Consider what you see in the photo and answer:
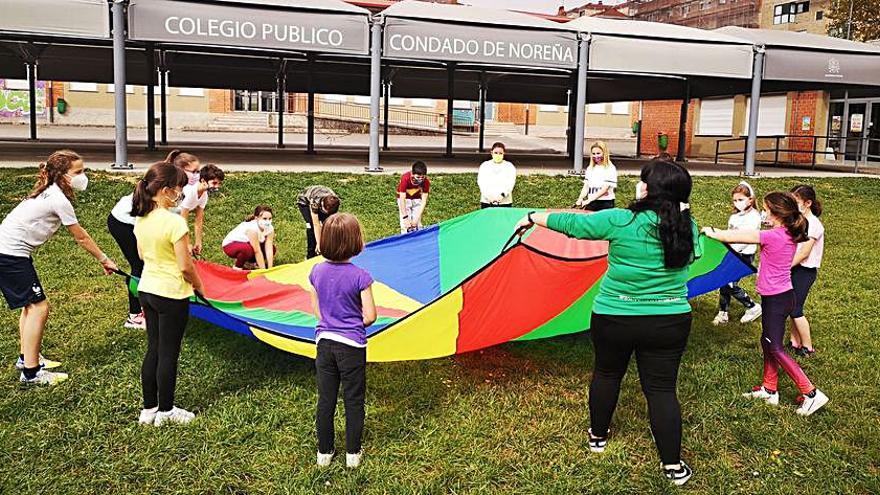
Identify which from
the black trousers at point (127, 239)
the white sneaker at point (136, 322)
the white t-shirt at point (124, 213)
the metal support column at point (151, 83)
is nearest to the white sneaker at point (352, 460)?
the black trousers at point (127, 239)

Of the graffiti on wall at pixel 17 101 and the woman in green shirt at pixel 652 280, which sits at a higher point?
the graffiti on wall at pixel 17 101

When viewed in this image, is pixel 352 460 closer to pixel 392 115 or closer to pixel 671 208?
pixel 671 208

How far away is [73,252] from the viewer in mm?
8273

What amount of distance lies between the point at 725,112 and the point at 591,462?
75.6 ft

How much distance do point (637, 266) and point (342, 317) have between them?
1360mm

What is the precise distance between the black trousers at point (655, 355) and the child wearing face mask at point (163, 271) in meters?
2.10

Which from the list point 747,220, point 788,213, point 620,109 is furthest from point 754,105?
point 620,109

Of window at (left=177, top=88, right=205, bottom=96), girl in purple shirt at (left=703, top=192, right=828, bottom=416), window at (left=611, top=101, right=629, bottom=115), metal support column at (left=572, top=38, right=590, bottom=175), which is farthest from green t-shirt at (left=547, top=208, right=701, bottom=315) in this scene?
window at (left=611, top=101, right=629, bottom=115)

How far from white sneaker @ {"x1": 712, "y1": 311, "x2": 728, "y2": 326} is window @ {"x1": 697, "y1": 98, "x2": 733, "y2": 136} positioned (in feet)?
64.1

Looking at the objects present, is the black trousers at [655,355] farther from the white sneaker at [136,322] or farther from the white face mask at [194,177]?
the white sneaker at [136,322]

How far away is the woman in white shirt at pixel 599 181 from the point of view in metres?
7.83

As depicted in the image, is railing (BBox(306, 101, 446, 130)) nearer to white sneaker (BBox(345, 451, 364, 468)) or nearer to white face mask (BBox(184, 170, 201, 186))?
white face mask (BBox(184, 170, 201, 186))

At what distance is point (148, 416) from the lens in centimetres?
402

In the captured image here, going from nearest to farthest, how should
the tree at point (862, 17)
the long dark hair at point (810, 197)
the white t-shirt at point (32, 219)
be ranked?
the white t-shirt at point (32, 219) → the long dark hair at point (810, 197) → the tree at point (862, 17)
